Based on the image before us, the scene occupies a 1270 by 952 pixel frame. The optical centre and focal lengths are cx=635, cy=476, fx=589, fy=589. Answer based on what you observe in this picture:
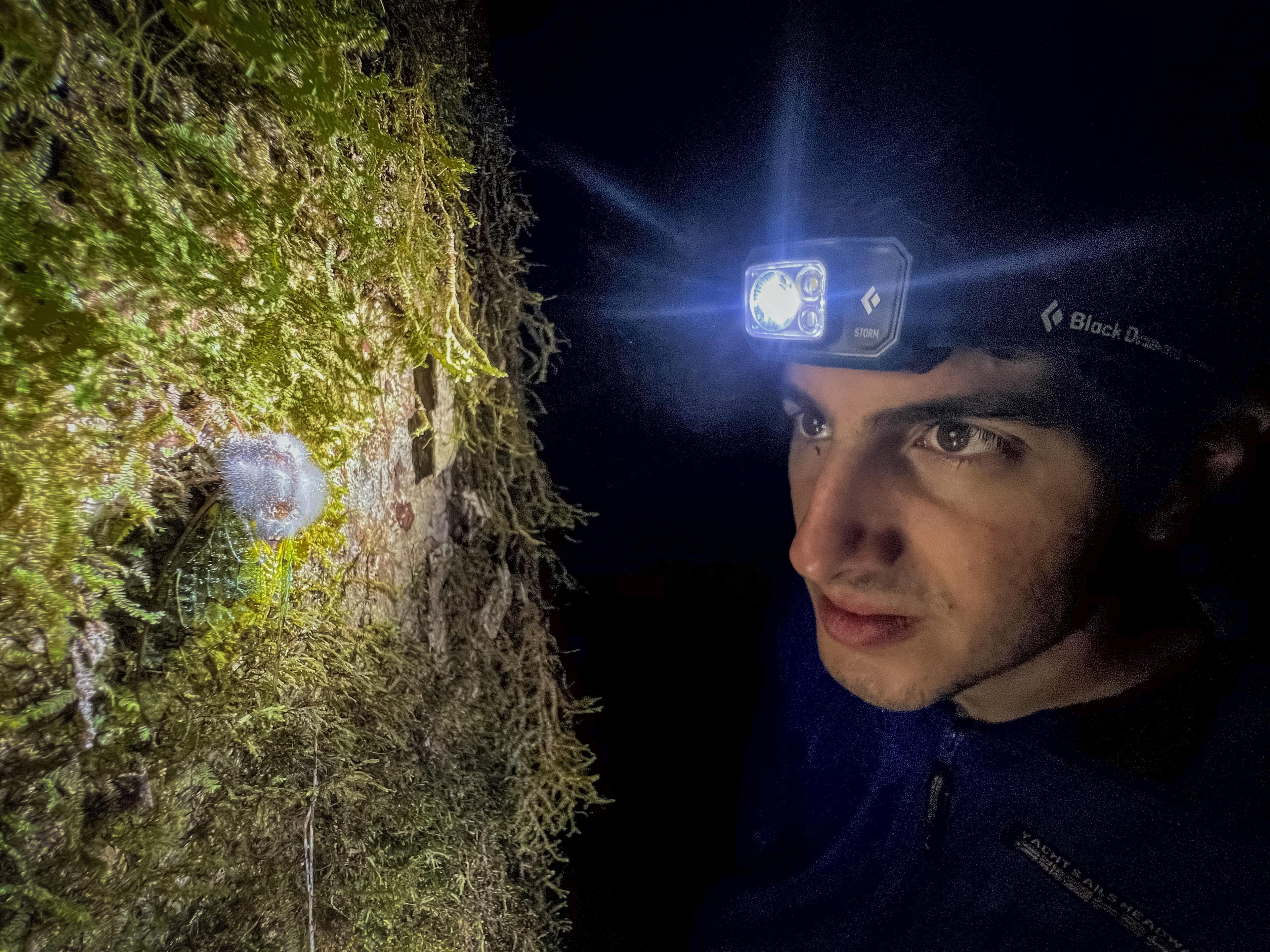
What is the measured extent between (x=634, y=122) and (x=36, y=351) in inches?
60.0

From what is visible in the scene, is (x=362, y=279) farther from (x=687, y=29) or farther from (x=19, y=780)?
(x=687, y=29)

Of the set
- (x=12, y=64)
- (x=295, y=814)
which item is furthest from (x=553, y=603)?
(x=12, y=64)

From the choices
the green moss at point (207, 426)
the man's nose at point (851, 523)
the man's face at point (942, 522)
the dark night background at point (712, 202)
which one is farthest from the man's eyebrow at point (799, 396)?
the green moss at point (207, 426)

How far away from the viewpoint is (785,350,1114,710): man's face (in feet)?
3.31

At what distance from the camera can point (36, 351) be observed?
18.3 inches

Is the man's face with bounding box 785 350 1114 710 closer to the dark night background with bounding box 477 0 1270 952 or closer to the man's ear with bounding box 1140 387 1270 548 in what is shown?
the man's ear with bounding box 1140 387 1270 548

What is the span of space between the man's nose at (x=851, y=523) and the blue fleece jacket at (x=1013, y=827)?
20.9 inches

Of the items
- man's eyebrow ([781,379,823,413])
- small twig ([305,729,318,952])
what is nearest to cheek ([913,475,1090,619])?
man's eyebrow ([781,379,823,413])

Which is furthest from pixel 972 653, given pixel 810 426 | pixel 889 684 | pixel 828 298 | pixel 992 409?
pixel 828 298

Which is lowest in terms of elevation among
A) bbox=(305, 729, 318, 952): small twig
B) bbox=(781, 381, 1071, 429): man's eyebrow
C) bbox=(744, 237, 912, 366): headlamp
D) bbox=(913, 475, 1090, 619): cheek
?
bbox=(305, 729, 318, 952): small twig

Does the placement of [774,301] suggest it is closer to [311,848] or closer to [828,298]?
[828,298]

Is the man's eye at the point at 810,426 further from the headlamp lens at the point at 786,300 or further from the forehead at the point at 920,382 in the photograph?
the headlamp lens at the point at 786,300

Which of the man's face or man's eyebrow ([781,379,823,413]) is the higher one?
man's eyebrow ([781,379,823,413])

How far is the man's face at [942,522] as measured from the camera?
101cm
